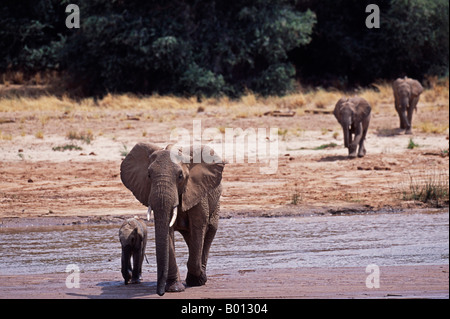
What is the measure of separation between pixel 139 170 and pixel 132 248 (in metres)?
1.13

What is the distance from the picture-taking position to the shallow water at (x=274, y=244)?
29.2ft

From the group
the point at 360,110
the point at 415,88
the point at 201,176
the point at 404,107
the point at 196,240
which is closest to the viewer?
the point at 201,176

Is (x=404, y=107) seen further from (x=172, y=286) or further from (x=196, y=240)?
(x=172, y=286)

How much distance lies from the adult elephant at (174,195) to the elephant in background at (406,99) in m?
12.8

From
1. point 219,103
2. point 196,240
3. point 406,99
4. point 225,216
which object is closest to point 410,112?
point 406,99

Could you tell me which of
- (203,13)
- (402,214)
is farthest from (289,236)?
(203,13)

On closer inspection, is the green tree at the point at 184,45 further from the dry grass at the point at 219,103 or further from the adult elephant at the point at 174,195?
the adult elephant at the point at 174,195

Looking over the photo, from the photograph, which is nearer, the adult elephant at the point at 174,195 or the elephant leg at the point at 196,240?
the adult elephant at the point at 174,195

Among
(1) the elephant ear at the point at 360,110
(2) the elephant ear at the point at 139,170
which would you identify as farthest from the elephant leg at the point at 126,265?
(1) the elephant ear at the point at 360,110

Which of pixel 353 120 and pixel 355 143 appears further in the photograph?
pixel 353 120

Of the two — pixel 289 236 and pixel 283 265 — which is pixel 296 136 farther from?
pixel 283 265

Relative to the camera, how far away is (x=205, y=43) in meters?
28.7

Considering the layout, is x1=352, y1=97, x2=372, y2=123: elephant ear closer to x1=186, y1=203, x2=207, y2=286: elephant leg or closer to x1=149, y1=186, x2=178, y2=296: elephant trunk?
x1=186, y1=203, x2=207, y2=286: elephant leg

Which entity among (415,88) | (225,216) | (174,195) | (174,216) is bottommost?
(225,216)
